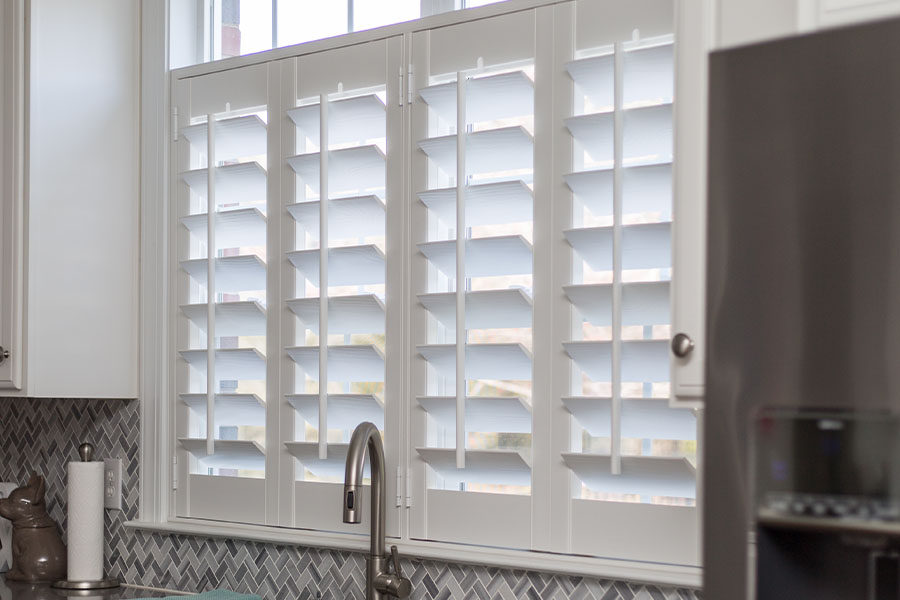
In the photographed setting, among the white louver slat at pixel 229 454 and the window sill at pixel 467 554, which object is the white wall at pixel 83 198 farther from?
the window sill at pixel 467 554

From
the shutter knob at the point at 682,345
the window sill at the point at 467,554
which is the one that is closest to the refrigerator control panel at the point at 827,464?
the shutter knob at the point at 682,345

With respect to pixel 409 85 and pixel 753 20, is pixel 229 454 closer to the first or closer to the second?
pixel 409 85

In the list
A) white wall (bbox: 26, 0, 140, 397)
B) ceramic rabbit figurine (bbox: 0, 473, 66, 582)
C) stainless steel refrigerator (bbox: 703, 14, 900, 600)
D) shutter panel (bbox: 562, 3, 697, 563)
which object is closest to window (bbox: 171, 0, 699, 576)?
shutter panel (bbox: 562, 3, 697, 563)

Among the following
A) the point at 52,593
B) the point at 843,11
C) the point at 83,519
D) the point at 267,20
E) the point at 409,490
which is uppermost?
the point at 267,20

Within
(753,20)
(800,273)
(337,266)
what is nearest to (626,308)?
(753,20)

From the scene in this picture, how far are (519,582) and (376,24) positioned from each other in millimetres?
1193

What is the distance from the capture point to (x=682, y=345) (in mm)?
1212

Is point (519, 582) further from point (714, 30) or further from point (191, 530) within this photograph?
point (714, 30)

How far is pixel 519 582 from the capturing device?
Answer: 1692 millimetres

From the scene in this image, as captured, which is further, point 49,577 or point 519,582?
point 49,577

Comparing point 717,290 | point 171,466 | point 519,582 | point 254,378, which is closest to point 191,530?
point 171,466

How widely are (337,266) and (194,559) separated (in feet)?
2.54

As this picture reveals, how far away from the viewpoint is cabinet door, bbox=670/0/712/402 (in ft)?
3.97

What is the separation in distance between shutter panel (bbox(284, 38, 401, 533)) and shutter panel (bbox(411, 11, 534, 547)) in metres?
0.09
